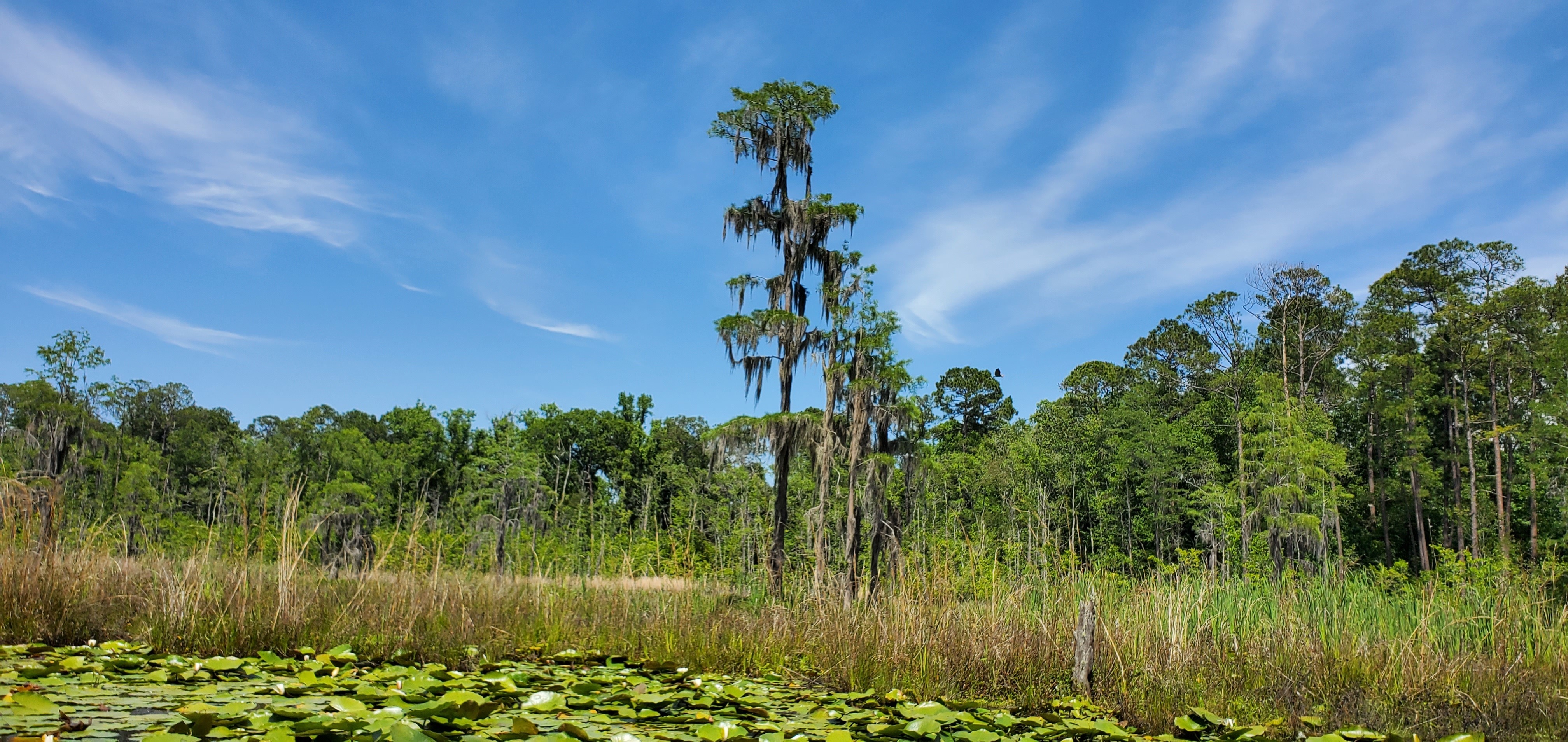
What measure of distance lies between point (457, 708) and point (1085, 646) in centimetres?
414

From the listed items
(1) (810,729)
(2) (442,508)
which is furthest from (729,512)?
(1) (810,729)

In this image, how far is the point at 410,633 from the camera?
6160mm

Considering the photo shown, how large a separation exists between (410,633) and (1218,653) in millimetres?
6095

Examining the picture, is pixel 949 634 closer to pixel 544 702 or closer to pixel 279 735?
pixel 544 702

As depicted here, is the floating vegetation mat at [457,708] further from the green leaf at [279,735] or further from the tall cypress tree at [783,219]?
the tall cypress tree at [783,219]

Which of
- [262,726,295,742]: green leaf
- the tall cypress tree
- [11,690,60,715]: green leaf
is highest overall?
the tall cypress tree

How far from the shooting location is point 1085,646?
5.57 m

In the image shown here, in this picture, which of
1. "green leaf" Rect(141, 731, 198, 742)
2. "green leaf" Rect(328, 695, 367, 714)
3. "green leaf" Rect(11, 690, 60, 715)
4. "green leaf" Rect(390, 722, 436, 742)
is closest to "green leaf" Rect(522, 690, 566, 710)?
"green leaf" Rect(328, 695, 367, 714)

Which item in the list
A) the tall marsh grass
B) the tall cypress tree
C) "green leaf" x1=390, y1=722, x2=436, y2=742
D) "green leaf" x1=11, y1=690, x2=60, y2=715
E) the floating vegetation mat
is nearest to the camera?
"green leaf" x1=390, y1=722, x2=436, y2=742

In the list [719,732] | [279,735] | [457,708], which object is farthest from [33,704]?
[719,732]

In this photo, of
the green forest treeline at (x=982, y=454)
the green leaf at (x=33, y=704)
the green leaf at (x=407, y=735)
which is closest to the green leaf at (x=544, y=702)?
the green leaf at (x=407, y=735)

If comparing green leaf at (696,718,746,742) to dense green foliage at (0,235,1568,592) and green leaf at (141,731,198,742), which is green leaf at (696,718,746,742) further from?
dense green foliage at (0,235,1568,592)

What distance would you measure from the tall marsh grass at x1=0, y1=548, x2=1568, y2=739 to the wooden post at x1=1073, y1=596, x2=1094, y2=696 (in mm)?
138

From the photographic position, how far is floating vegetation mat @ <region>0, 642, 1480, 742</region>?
3.14 metres
